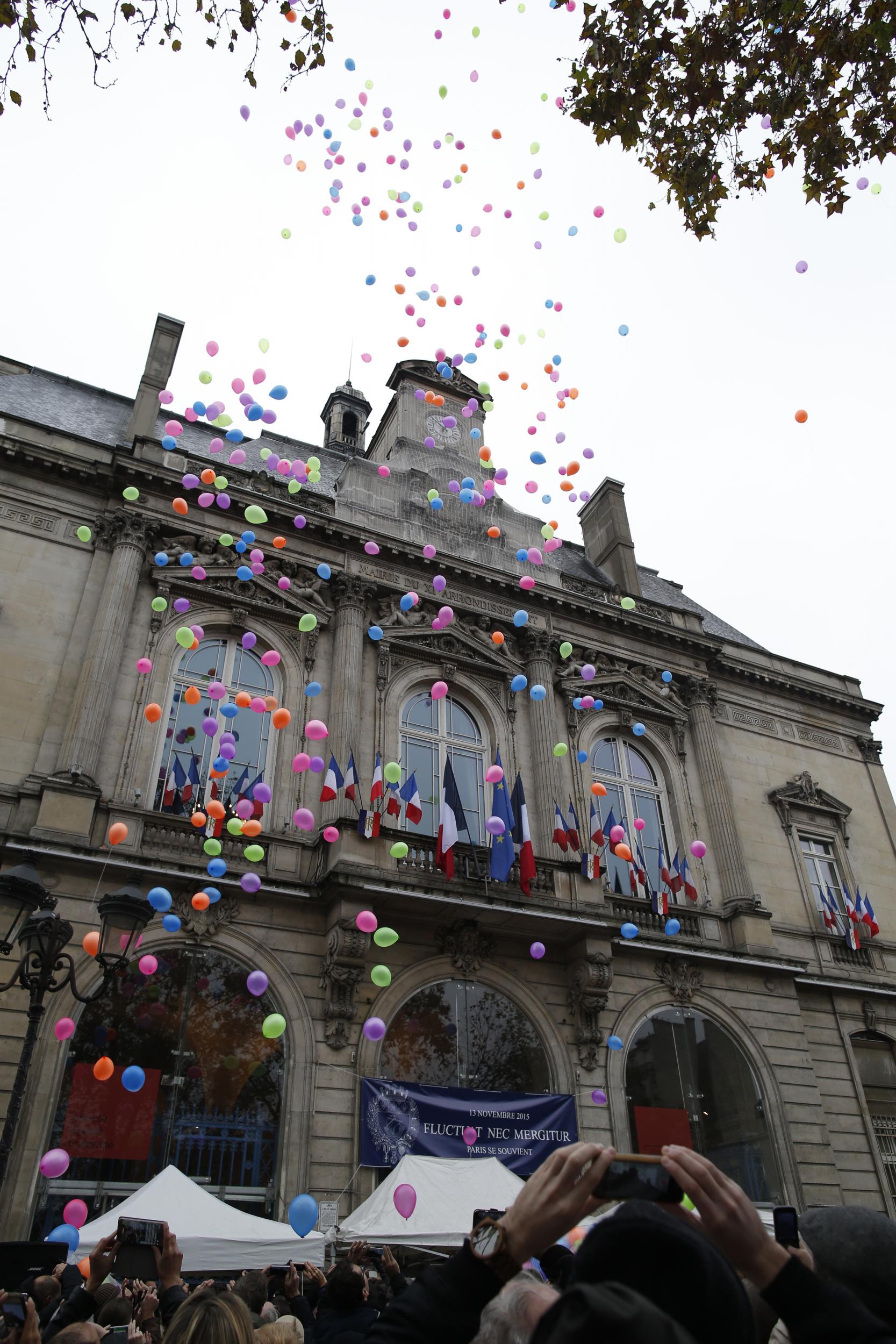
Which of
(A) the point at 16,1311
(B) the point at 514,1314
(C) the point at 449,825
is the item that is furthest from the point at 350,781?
(B) the point at 514,1314

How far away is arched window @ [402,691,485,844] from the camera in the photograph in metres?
15.9

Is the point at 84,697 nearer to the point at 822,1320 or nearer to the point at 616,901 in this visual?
the point at 616,901

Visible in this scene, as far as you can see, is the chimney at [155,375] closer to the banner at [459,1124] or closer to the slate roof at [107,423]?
the slate roof at [107,423]

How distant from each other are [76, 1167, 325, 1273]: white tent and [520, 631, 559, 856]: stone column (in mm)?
7971

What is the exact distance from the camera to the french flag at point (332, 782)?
13555mm

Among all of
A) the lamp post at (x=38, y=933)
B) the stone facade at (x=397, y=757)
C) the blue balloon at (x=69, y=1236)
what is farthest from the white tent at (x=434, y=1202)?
the lamp post at (x=38, y=933)

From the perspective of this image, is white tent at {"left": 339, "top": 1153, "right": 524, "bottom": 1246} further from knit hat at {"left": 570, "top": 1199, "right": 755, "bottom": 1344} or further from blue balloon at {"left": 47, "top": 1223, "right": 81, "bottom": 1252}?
knit hat at {"left": 570, "top": 1199, "right": 755, "bottom": 1344}

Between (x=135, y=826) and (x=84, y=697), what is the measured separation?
6.48ft

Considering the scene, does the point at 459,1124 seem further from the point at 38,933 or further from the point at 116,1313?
the point at 116,1313

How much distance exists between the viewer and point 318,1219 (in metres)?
11.5

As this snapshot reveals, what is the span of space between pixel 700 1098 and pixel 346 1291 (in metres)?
12.6

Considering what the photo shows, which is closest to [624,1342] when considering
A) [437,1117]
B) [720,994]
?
[437,1117]

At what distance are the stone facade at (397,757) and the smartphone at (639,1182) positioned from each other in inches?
425

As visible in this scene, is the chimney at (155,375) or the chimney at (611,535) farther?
the chimney at (611,535)
